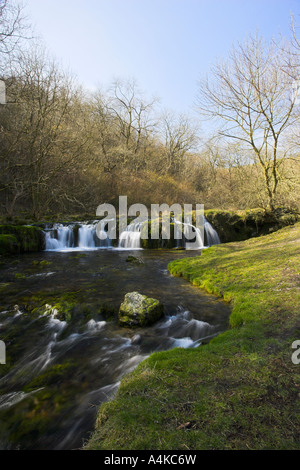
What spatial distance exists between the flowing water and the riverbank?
27.9 inches

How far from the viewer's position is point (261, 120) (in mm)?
12188

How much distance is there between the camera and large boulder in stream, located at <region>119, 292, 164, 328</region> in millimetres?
5043

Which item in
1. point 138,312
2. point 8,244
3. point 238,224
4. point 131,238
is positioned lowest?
point 138,312

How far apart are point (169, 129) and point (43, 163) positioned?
2247cm

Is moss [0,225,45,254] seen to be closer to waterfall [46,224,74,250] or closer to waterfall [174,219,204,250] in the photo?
waterfall [46,224,74,250]

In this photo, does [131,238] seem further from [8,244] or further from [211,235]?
[8,244]

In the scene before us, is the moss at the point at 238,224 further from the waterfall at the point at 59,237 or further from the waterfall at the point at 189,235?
the waterfall at the point at 59,237

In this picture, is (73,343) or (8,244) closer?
(73,343)

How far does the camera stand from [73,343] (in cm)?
459

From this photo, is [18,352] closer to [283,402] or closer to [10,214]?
[283,402]

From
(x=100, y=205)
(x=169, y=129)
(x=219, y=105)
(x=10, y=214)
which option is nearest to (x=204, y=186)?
(x=169, y=129)

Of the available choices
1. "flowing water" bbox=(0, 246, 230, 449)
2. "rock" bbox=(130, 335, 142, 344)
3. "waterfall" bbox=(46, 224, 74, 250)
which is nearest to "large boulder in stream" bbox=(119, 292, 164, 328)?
"flowing water" bbox=(0, 246, 230, 449)

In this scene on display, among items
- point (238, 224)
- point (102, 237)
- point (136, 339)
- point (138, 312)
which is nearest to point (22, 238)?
point (102, 237)

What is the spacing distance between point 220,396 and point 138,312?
281 centimetres
